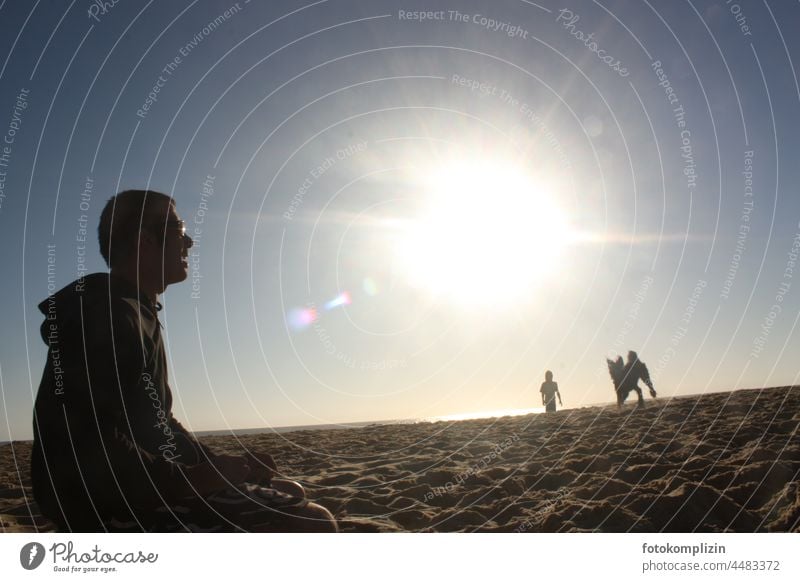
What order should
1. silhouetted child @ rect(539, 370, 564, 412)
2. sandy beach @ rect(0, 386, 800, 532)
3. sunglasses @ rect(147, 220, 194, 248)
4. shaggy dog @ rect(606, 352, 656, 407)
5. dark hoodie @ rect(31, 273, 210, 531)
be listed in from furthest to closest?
silhouetted child @ rect(539, 370, 564, 412), shaggy dog @ rect(606, 352, 656, 407), sandy beach @ rect(0, 386, 800, 532), sunglasses @ rect(147, 220, 194, 248), dark hoodie @ rect(31, 273, 210, 531)

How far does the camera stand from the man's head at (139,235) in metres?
3.79

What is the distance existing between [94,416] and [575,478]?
245 inches

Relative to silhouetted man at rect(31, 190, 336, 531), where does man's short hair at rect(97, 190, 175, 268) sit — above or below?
above

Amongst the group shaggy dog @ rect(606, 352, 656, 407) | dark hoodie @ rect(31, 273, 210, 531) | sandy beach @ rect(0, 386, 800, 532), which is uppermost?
shaggy dog @ rect(606, 352, 656, 407)

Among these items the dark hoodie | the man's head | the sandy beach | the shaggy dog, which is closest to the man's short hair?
the man's head

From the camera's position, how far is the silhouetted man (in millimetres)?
3119

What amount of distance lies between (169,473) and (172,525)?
77 centimetres

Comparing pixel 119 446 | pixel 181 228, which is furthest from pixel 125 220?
pixel 119 446

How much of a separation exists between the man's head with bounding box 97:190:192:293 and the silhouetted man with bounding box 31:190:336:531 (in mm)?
159

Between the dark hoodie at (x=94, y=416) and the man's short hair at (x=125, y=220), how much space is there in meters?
0.49

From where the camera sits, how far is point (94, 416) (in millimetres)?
3160

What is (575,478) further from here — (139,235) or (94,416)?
(139,235)

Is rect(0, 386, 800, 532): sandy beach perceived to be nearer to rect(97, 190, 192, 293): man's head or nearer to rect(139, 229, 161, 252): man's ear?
rect(97, 190, 192, 293): man's head
